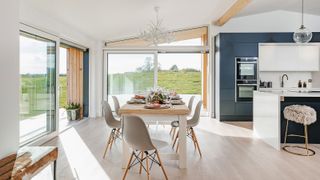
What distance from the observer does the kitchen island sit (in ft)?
14.4

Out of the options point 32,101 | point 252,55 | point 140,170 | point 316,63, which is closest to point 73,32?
point 32,101

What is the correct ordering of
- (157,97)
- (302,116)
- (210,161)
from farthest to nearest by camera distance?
(302,116), (157,97), (210,161)

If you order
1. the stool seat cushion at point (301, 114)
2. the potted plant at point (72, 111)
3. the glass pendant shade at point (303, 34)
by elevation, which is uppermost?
the glass pendant shade at point (303, 34)

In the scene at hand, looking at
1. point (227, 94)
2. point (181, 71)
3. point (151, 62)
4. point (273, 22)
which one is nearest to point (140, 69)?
point (151, 62)

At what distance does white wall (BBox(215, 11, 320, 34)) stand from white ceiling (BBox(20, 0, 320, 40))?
10.5 inches

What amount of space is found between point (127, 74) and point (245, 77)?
11.8ft

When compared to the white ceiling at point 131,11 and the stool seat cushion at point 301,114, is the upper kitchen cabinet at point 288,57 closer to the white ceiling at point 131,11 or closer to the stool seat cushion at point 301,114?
the white ceiling at point 131,11

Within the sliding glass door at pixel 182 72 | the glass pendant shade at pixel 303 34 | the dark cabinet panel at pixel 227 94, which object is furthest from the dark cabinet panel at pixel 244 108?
the glass pendant shade at pixel 303 34

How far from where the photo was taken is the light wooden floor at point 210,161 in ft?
10.6

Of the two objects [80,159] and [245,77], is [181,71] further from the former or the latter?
[80,159]

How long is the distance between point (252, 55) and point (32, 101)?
18.3 ft

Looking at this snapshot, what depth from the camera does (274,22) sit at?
7.70 meters

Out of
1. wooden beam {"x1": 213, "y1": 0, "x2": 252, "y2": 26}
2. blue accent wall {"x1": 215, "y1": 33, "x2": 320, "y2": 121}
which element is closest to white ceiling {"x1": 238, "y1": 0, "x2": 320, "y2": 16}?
wooden beam {"x1": 213, "y1": 0, "x2": 252, "y2": 26}

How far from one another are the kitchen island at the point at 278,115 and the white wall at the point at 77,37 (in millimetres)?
4286
